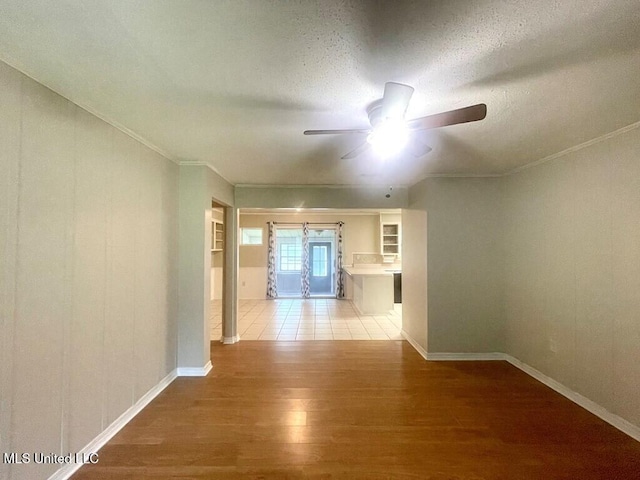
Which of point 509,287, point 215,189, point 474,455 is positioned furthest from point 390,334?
point 215,189

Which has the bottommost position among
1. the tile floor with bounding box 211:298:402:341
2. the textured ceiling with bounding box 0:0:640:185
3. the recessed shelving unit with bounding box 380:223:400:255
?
the tile floor with bounding box 211:298:402:341

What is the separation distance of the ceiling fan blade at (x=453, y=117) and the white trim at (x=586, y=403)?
250cm

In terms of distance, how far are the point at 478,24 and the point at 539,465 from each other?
2470mm

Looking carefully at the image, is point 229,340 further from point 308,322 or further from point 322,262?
point 322,262

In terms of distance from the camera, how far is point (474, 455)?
1.92 m

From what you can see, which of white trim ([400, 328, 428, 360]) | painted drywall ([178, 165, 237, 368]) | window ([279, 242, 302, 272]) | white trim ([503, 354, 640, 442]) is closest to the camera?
white trim ([503, 354, 640, 442])

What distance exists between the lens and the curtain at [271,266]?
7828mm

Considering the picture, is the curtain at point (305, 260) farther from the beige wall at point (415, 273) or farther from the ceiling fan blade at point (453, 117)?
the ceiling fan blade at point (453, 117)

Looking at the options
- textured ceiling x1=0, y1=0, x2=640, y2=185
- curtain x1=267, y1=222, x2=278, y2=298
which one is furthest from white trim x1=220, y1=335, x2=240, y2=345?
curtain x1=267, y1=222, x2=278, y2=298

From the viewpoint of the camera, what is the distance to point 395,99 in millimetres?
1483

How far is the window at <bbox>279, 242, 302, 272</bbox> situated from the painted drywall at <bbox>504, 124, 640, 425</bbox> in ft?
18.5

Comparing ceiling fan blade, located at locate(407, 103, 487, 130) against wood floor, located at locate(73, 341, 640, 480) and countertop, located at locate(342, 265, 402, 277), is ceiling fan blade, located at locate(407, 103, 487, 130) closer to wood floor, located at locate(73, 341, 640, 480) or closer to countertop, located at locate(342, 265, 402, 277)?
wood floor, located at locate(73, 341, 640, 480)

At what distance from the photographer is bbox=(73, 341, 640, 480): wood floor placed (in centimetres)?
180

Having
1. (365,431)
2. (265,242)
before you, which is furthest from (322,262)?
(365,431)
